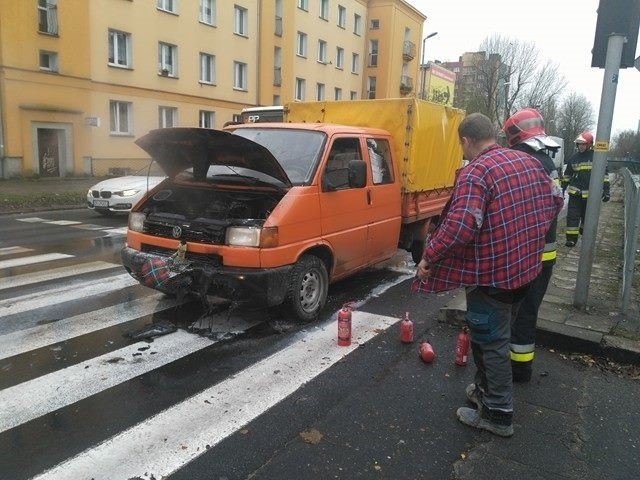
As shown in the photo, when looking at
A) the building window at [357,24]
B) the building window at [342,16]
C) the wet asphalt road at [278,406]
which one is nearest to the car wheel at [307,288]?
the wet asphalt road at [278,406]

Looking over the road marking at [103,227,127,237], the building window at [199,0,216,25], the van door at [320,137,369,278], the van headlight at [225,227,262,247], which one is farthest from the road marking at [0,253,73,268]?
the building window at [199,0,216,25]

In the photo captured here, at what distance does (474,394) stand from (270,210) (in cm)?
254

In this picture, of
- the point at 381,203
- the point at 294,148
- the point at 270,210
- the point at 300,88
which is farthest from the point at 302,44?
the point at 270,210

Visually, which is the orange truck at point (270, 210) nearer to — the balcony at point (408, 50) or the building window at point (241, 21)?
the building window at point (241, 21)

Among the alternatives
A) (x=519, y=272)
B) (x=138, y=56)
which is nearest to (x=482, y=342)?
(x=519, y=272)

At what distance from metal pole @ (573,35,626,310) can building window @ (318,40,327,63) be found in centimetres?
3580

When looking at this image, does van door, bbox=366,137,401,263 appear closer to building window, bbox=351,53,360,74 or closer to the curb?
the curb

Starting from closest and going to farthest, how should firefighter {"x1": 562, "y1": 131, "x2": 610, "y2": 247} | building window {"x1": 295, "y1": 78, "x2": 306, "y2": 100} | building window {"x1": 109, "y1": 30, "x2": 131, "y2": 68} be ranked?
firefighter {"x1": 562, "y1": 131, "x2": 610, "y2": 247} < building window {"x1": 109, "y1": 30, "x2": 131, "y2": 68} < building window {"x1": 295, "y1": 78, "x2": 306, "y2": 100}

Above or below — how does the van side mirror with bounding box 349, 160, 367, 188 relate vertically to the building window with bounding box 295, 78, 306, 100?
below

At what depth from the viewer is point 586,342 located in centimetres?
459

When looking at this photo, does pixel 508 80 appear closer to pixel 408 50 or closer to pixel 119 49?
pixel 408 50

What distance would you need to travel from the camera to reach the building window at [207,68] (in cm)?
2800

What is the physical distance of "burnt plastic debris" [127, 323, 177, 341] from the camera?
15.8 ft

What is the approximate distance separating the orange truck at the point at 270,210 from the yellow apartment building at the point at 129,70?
1802 centimetres
